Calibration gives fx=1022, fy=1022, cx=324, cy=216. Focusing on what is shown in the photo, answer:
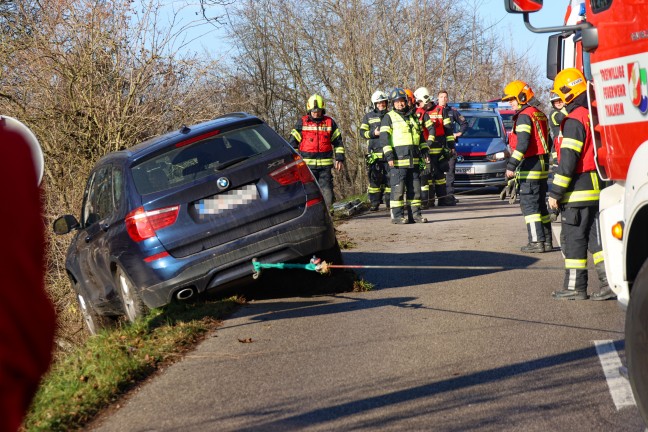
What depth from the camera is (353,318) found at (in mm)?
8211

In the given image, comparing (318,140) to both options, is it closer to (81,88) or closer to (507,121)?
(81,88)

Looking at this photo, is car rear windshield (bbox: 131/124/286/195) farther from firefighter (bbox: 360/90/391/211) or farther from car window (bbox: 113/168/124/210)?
firefighter (bbox: 360/90/391/211)

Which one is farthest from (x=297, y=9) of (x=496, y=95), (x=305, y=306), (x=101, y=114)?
(x=305, y=306)

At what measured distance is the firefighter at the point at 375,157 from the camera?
61.6 ft

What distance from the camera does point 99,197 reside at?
9.56 metres

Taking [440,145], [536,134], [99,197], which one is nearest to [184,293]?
[99,197]

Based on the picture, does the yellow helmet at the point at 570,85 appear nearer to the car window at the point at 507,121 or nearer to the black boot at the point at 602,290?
the black boot at the point at 602,290

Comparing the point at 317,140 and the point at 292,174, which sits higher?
the point at 292,174

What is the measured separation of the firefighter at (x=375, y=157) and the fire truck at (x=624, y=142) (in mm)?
12790

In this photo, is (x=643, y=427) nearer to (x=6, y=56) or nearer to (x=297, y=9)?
(x=6, y=56)

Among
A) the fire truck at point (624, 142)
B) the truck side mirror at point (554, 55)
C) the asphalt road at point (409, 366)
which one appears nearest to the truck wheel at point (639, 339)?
the fire truck at point (624, 142)

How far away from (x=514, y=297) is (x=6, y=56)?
383 inches

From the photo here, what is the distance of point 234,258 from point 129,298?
113 cm

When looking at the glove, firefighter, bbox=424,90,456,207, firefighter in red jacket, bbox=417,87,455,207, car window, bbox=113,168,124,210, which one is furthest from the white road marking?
firefighter, bbox=424,90,456,207
